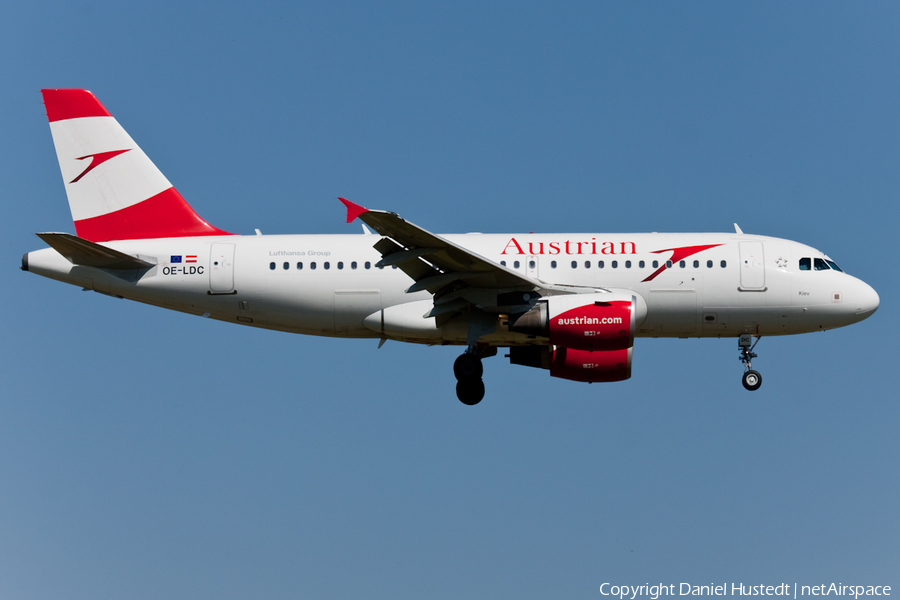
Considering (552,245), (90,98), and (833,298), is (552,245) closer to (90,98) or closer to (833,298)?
(833,298)

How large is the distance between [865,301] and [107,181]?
71.8 ft

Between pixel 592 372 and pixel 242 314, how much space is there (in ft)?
32.3

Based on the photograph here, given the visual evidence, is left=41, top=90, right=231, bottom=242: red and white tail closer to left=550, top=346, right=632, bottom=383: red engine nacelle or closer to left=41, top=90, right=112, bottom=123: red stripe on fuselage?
left=41, top=90, right=112, bottom=123: red stripe on fuselage

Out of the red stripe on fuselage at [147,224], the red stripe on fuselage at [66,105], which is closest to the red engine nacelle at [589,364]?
the red stripe on fuselage at [147,224]

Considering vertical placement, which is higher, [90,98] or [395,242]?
[90,98]

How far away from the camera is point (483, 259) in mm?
24344

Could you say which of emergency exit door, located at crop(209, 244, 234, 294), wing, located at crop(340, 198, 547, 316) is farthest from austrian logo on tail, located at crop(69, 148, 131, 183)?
wing, located at crop(340, 198, 547, 316)

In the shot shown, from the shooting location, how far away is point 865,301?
26969 mm

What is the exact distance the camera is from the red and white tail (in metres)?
28.3

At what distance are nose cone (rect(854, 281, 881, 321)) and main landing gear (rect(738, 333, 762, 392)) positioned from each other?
110 inches

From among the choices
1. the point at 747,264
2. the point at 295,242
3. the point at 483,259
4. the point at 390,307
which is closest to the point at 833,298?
the point at 747,264

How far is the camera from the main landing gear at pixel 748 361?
27344 mm

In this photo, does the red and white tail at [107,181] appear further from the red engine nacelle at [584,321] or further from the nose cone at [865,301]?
the nose cone at [865,301]

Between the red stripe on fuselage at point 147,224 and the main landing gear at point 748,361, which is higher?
the red stripe on fuselage at point 147,224
